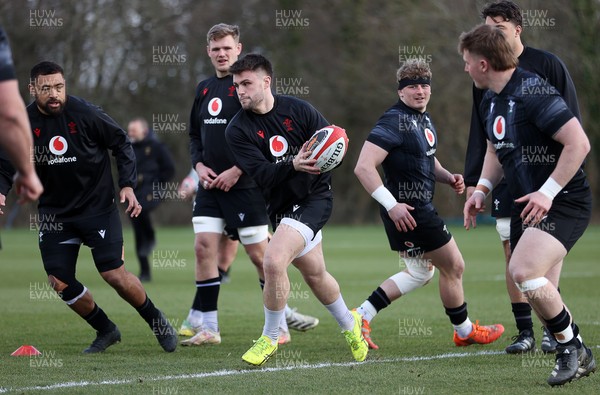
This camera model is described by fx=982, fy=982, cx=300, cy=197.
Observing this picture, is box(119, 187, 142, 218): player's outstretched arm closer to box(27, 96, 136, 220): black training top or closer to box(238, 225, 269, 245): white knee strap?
box(27, 96, 136, 220): black training top

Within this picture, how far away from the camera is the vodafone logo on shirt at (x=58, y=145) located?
7.49m

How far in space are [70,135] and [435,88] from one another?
28.7m

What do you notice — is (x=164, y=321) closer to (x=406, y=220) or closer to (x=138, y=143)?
(x=406, y=220)

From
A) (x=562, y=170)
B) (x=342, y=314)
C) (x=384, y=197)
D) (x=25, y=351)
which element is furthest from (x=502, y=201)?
(x=25, y=351)

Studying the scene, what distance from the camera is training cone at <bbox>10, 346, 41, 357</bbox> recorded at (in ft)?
24.5

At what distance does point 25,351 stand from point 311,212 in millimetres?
2458

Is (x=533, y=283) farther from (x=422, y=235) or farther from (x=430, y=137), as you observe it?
(x=430, y=137)

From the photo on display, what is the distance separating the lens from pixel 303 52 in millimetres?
40000

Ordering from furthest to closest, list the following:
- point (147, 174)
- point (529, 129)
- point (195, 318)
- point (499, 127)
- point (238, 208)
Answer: point (147, 174)
point (195, 318)
point (238, 208)
point (499, 127)
point (529, 129)

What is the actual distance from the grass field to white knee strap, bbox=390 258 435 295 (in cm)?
47

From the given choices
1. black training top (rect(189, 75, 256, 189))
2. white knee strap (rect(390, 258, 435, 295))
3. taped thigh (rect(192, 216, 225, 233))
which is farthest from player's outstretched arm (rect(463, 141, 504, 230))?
taped thigh (rect(192, 216, 225, 233))

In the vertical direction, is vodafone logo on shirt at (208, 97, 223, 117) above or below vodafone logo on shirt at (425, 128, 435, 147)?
above

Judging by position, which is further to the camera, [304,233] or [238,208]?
[238,208]

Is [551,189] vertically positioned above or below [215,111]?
below
